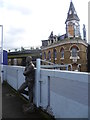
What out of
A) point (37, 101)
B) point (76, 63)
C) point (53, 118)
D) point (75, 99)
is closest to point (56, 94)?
point (53, 118)

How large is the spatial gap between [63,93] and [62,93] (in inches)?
2.2

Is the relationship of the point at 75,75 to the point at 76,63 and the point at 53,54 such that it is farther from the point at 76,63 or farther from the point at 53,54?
the point at 53,54

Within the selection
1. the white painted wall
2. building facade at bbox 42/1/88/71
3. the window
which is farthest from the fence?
the window

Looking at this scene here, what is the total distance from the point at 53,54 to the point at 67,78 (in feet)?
120

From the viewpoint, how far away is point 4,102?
6.96 m

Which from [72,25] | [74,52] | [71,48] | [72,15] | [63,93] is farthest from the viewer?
[72,15]

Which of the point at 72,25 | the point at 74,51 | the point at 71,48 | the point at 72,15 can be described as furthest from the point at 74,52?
the point at 72,15

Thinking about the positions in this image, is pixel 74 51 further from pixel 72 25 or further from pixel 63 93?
pixel 63 93

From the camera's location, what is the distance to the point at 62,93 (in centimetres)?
457

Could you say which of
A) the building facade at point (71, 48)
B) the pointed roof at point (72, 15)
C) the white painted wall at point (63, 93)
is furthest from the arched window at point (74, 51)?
the white painted wall at point (63, 93)

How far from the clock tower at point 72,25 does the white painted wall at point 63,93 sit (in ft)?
113

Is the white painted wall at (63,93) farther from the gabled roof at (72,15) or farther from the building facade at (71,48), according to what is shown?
the gabled roof at (72,15)

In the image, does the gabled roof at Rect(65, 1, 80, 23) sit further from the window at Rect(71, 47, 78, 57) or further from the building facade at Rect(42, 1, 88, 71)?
the window at Rect(71, 47, 78, 57)

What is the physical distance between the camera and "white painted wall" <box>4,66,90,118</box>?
3727mm
